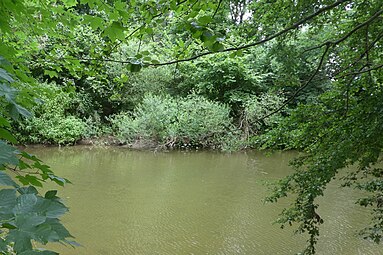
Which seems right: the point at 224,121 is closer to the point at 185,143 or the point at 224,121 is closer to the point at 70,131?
the point at 185,143

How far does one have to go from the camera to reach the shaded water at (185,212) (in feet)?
11.5

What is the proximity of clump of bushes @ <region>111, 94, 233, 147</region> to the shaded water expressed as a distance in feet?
7.94

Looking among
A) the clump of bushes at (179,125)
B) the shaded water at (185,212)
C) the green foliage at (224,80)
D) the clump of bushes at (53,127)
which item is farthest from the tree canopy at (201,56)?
the green foliage at (224,80)

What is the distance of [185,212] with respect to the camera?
453 cm

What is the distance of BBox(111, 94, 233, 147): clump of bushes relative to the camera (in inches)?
394

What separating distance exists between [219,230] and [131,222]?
104cm

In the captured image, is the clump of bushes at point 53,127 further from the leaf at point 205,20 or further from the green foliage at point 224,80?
the leaf at point 205,20

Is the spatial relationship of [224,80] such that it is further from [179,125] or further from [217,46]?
[217,46]

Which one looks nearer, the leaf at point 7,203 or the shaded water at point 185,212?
the leaf at point 7,203

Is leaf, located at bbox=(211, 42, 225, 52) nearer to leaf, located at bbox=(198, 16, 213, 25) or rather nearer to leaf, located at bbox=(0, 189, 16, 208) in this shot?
leaf, located at bbox=(198, 16, 213, 25)

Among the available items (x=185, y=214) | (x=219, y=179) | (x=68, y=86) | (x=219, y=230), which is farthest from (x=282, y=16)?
(x=219, y=179)

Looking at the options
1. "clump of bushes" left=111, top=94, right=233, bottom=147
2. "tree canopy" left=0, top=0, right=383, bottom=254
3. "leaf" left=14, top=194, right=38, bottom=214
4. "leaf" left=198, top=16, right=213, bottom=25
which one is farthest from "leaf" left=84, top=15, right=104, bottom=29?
"clump of bushes" left=111, top=94, right=233, bottom=147

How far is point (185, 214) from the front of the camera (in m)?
4.45

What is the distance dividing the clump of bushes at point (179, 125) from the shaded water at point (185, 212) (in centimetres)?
242
